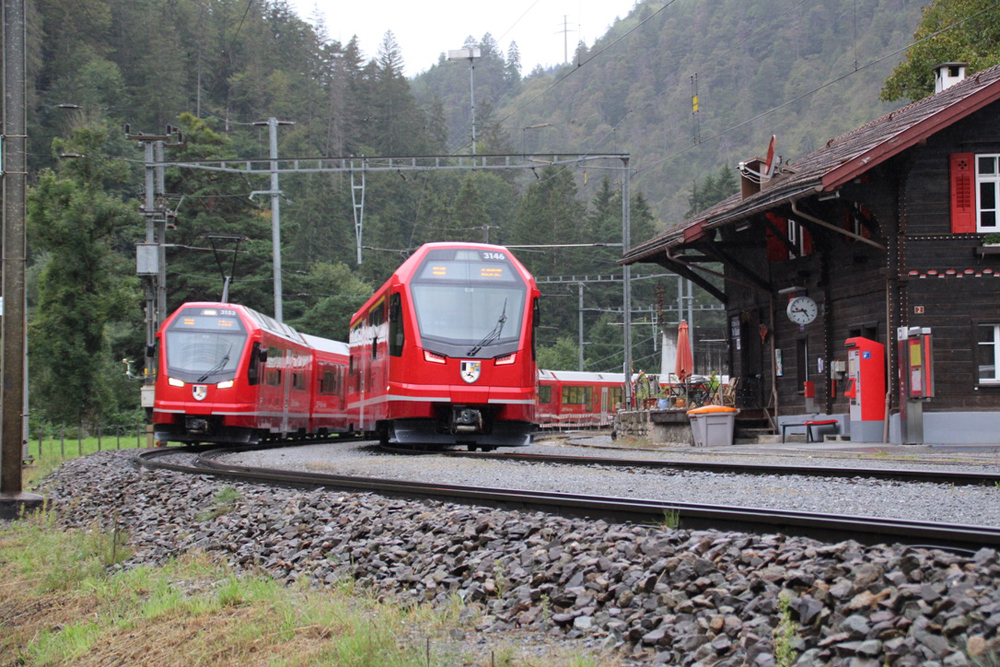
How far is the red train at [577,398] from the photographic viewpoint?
1887 inches

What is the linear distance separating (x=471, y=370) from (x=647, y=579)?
42.2 feet

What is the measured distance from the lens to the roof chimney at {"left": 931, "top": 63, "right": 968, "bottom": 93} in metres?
27.7

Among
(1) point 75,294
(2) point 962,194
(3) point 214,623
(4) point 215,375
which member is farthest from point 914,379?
(1) point 75,294

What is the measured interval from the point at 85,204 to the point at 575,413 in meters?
24.0

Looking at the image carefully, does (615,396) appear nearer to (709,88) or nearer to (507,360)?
(507,360)

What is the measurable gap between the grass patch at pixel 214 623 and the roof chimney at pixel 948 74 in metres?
24.8

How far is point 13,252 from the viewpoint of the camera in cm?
1276

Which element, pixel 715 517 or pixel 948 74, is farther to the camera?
pixel 948 74

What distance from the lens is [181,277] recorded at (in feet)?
204

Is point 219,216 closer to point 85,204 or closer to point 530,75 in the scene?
point 85,204

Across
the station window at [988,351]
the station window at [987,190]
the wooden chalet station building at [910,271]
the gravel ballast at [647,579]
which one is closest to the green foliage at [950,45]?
the wooden chalet station building at [910,271]

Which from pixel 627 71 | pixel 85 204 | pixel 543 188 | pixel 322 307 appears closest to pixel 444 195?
pixel 543 188

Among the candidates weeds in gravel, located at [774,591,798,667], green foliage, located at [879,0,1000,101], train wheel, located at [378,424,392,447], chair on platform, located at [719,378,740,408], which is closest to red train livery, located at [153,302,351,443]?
train wheel, located at [378,424,392,447]

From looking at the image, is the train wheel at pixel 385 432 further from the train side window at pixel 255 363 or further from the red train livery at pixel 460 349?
the train side window at pixel 255 363
